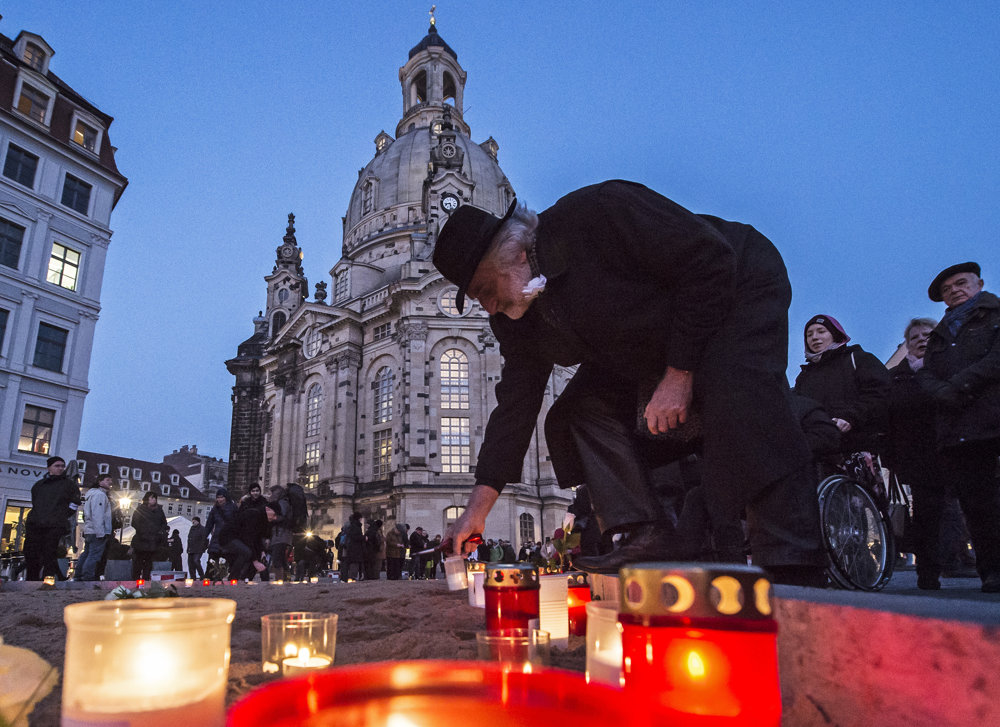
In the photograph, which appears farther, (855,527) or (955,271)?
(955,271)

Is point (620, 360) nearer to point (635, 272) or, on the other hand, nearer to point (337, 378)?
point (635, 272)

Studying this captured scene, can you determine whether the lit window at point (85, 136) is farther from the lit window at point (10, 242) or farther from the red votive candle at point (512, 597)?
the red votive candle at point (512, 597)

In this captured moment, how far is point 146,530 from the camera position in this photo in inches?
442

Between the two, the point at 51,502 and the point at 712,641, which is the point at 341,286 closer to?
the point at 51,502

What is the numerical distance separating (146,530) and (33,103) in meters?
19.6

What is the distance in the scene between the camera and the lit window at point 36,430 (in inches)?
760

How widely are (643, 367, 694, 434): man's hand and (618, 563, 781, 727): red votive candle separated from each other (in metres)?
1.36

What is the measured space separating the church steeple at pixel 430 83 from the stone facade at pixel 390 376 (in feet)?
18.6

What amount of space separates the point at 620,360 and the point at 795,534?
0.90m

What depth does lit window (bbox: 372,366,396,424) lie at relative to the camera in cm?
3375

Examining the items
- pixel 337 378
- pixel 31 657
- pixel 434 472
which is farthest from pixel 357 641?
pixel 337 378

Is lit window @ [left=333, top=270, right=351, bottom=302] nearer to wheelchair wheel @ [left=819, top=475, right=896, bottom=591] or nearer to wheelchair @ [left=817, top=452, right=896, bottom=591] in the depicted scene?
wheelchair @ [left=817, top=452, right=896, bottom=591]

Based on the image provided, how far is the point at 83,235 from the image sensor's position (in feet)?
73.3

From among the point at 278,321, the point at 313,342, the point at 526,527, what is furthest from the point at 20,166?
the point at 526,527
